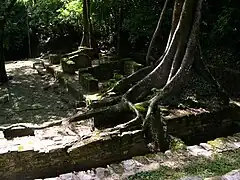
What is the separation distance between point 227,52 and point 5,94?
761cm

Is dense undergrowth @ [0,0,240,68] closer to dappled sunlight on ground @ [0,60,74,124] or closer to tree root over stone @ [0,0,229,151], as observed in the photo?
tree root over stone @ [0,0,229,151]

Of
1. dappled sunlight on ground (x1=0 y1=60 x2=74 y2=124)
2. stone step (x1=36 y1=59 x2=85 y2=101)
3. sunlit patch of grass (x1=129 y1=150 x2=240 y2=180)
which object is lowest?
dappled sunlight on ground (x1=0 y1=60 x2=74 y2=124)

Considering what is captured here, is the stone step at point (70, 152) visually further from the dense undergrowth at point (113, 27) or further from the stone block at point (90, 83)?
the dense undergrowth at point (113, 27)

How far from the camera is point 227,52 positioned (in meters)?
10.4

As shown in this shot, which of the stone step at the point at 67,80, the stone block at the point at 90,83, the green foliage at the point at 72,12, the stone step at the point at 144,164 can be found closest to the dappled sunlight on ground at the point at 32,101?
the stone step at the point at 67,80

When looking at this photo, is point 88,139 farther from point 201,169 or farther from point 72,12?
point 72,12

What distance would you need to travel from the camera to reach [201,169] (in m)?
4.25

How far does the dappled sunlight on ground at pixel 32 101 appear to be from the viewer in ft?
31.7

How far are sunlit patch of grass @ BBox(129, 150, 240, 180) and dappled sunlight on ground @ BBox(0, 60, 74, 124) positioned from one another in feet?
18.1

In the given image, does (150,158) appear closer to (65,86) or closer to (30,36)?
(65,86)

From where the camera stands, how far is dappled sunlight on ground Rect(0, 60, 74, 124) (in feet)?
31.7

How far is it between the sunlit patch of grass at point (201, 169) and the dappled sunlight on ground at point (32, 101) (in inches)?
218

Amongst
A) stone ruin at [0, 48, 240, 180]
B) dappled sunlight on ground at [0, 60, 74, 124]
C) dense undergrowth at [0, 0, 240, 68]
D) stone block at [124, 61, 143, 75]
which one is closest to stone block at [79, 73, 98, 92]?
stone ruin at [0, 48, 240, 180]

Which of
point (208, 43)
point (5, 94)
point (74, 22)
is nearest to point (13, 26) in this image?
point (74, 22)
